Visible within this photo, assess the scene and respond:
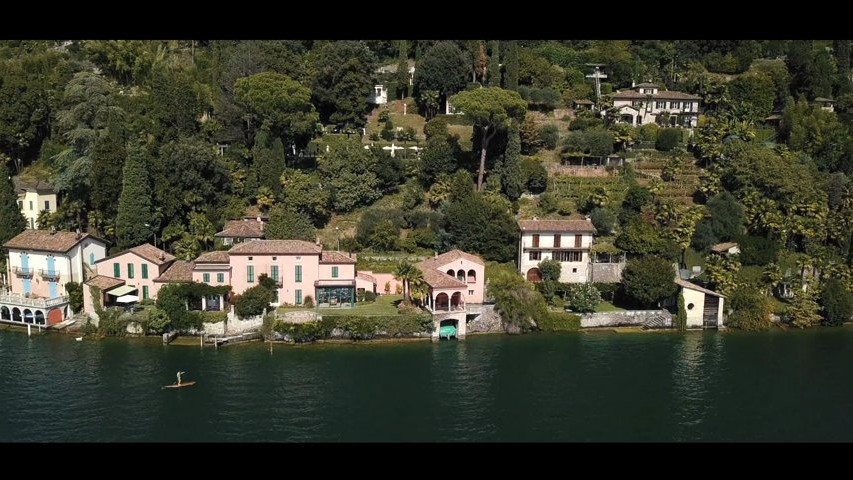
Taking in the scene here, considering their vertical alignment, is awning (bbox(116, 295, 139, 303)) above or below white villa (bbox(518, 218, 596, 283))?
below

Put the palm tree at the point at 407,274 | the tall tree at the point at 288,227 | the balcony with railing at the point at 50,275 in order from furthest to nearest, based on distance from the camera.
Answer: the tall tree at the point at 288,227 → the balcony with railing at the point at 50,275 → the palm tree at the point at 407,274

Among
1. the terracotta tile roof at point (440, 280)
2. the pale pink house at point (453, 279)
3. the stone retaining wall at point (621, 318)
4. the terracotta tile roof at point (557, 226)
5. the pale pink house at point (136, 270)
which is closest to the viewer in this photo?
the terracotta tile roof at point (440, 280)

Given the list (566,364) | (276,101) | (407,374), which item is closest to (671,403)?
(566,364)

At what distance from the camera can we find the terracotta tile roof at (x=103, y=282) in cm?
3955

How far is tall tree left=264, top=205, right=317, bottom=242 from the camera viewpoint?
4441cm

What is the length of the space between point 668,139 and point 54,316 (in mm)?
42061

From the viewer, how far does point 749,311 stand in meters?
41.0

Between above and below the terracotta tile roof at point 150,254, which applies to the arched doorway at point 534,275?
below

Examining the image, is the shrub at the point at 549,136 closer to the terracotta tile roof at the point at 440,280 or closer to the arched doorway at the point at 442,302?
the terracotta tile roof at the point at 440,280

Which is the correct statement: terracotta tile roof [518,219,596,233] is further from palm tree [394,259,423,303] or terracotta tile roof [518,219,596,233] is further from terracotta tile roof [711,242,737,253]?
terracotta tile roof [711,242,737,253]

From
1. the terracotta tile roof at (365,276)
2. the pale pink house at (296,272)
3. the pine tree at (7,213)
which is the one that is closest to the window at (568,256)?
the terracotta tile roof at (365,276)

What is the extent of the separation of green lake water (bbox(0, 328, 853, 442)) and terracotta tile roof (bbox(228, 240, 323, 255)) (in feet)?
16.8

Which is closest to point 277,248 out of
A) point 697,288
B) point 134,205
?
point 134,205

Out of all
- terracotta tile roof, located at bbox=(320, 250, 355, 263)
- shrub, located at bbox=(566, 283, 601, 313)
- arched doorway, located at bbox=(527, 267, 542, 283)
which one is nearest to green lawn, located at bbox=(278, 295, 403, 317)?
terracotta tile roof, located at bbox=(320, 250, 355, 263)
